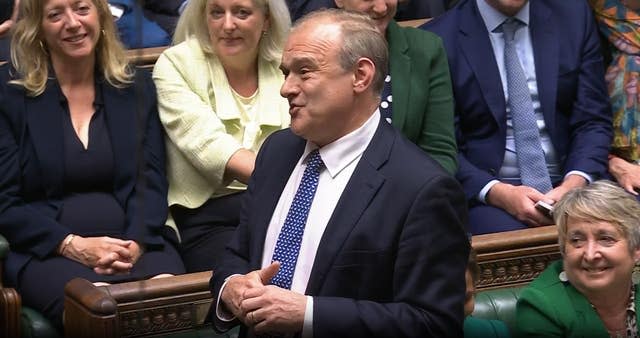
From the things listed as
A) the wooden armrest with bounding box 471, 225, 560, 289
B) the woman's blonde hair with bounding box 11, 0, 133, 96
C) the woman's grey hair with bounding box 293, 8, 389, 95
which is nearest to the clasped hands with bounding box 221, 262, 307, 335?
the woman's grey hair with bounding box 293, 8, 389, 95

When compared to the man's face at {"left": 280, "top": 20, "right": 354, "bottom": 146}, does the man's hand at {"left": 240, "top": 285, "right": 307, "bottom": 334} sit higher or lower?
lower

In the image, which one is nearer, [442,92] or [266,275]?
[266,275]

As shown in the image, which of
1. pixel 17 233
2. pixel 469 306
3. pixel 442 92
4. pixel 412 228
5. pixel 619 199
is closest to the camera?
pixel 412 228

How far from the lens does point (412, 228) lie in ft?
7.35

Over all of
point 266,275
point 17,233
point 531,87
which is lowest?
point 17,233

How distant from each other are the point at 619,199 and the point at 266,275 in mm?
922

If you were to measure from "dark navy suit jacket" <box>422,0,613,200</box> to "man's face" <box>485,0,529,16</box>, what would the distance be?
58 millimetres

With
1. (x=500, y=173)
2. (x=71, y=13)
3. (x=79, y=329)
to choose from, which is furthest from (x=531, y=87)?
(x=79, y=329)

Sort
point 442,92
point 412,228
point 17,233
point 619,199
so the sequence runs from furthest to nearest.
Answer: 1. point 442,92
2. point 17,233
3. point 619,199
4. point 412,228

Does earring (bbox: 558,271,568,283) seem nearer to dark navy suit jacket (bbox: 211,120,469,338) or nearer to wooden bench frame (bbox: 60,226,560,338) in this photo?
wooden bench frame (bbox: 60,226,560,338)

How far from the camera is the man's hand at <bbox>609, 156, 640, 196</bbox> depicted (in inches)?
152

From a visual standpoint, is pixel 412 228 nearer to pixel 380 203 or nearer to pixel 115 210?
pixel 380 203

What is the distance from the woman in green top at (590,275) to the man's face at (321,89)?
703 millimetres

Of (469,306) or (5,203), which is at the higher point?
(469,306)
